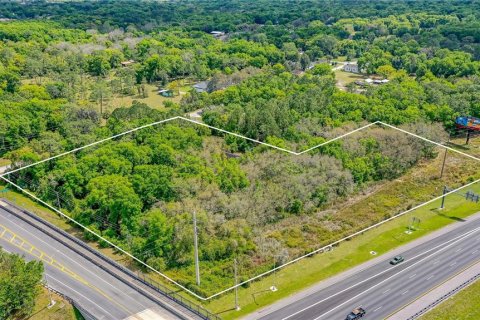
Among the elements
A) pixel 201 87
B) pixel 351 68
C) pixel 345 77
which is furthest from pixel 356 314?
pixel 351 68

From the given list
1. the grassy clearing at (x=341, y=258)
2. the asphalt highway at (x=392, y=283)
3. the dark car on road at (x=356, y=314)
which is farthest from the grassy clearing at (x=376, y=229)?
the dark car on road at (x=356, y=314)

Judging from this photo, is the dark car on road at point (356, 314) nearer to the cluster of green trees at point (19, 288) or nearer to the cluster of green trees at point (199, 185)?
the cluster of green trees at point (199, 185)

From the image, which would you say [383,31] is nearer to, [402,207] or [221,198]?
[402,207]

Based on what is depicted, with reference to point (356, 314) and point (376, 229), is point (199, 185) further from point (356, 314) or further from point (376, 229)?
point (356, 314)

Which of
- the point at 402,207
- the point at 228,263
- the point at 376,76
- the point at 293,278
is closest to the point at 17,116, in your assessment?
the point at 228,263

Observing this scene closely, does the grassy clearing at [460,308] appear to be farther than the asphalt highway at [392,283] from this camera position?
No
